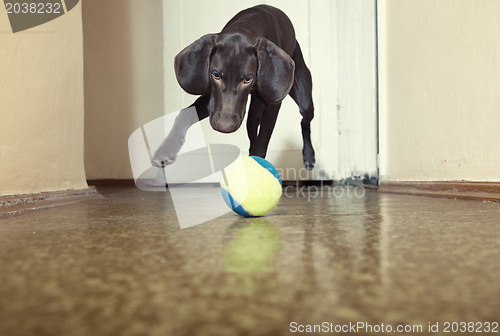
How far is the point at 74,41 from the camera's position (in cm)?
194

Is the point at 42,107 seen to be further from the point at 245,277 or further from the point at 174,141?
the point at 245,277

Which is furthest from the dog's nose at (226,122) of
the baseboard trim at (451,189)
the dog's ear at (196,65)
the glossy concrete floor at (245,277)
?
the baseboard trim at (451,189)

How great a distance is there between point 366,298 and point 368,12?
2363 millimetres

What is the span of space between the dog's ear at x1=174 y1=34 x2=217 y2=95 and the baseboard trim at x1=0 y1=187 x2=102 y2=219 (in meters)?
0.64

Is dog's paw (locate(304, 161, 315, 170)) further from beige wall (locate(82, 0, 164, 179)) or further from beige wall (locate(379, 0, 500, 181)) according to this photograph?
beige wall (locate(82, 0, 164, 179))

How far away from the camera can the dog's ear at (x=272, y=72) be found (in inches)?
60.6

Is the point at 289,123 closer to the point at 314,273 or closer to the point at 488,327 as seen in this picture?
the point at 314,273

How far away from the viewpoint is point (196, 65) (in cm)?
154

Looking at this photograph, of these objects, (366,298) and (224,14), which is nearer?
(366,298)

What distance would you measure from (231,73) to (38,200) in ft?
2.63

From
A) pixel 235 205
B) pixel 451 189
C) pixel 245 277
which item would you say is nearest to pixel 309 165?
pixel 451 189

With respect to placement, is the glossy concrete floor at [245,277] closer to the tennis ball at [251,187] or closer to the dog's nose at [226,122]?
the tennis ball at [251,187]

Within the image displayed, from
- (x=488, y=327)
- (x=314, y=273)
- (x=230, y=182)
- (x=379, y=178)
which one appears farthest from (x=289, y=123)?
(x=488, y=327)

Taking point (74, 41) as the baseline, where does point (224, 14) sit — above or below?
above
